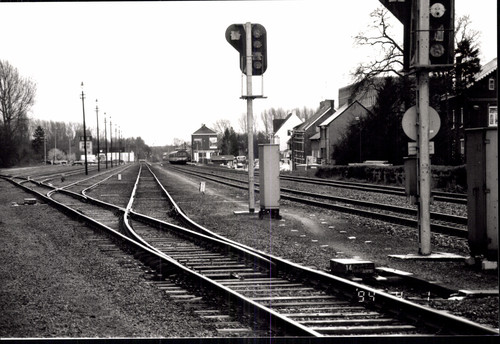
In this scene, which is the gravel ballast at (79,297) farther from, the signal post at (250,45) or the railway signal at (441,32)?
the signal post at (250,45)

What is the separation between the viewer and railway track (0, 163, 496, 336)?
15.6ft

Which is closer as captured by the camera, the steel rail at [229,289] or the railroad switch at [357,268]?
the steel rail at [229,289]

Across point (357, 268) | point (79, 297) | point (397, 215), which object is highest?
point (357, 268)

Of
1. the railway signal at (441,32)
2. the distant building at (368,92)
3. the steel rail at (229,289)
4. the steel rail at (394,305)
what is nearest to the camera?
the steel rail at (394,305)

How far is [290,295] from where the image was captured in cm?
636

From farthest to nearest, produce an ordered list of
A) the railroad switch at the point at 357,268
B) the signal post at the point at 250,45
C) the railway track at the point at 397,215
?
the signal post at the point at 250,45, the railway track at the point at 397,215, the railroad switch at the point at 357,268

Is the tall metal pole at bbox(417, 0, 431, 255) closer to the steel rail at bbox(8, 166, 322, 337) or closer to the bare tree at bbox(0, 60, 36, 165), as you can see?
the steel rail at bbox(8, 166, 322, 337)

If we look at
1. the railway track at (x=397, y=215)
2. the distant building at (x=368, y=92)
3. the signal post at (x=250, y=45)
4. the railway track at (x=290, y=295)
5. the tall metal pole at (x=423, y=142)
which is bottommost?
the railway track at (x=397, y=215)

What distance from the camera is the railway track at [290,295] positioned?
187 inches

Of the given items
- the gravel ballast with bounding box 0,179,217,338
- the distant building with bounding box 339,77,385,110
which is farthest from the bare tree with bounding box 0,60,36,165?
the distant building with bounding box 339,77,385,110

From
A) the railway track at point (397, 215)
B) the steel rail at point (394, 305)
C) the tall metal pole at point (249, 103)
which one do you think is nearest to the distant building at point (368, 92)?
the tall metal pole at point (249, 103)

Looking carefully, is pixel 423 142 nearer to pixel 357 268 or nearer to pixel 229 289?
pixel 357 268

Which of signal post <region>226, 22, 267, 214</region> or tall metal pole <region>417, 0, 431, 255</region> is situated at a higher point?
signal post <region>226, 22, 267, 214</region>

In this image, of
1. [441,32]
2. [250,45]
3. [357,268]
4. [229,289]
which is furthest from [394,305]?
[250,45]
